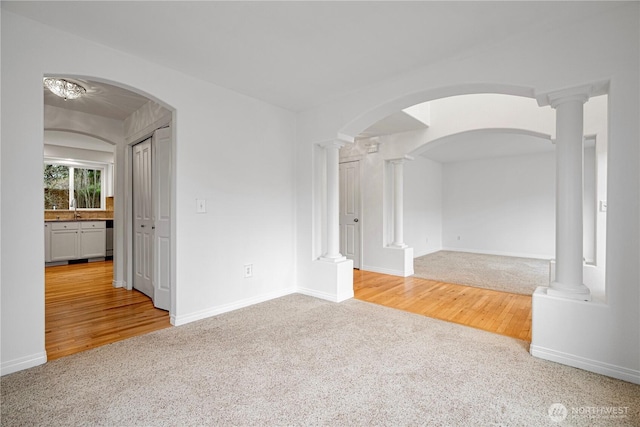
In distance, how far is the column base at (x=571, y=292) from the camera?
7.13ft

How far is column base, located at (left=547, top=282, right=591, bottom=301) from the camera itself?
2172 millimetres

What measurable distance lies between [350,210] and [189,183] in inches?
134

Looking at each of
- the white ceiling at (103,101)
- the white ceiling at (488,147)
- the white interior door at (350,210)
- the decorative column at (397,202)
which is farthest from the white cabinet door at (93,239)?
the white ceiling at (488,147)

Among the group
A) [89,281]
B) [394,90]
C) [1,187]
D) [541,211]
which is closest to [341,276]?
[394,90]

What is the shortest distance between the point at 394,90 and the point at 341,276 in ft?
7.00

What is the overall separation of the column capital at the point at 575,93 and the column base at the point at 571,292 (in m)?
1.35

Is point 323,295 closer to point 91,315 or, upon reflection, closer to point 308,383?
point 308,383

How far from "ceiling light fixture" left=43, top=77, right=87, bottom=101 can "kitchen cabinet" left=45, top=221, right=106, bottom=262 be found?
3.79 metres

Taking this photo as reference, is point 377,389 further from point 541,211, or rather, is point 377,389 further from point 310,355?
point 541,211

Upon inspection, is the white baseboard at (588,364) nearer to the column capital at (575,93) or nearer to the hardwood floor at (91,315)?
the column capital at (575,93)

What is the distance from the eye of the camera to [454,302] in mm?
3648

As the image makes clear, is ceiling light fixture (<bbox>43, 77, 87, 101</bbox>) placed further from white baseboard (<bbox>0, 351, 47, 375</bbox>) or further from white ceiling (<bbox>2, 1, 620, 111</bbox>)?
white baseboard (<bbox>0, 351, 47, 375</bbox>)

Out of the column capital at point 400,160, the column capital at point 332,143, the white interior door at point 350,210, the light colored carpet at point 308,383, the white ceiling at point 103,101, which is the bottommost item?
the light colored carpet at point 308,383

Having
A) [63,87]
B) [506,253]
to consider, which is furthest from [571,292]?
[506,253]
